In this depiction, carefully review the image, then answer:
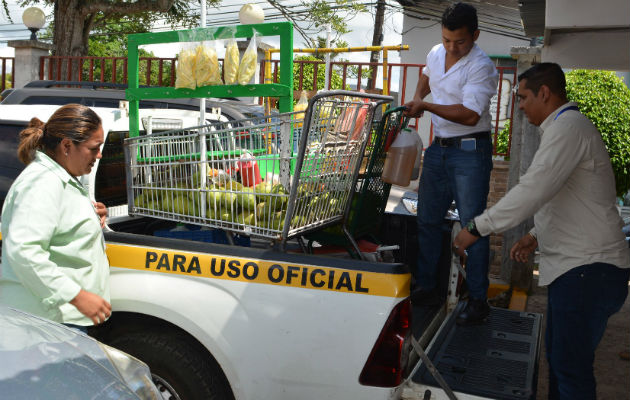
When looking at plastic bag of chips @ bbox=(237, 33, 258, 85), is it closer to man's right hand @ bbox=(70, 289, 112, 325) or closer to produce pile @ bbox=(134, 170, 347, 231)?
produce pile @ bbox=(134, 170, 347, 231)

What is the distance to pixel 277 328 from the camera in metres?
2.83

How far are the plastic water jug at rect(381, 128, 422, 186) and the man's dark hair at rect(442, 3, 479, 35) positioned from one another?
2.58 feet

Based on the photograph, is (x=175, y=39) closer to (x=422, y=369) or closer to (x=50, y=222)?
(x=50, y=222)

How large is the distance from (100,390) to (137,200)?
151 centimetres

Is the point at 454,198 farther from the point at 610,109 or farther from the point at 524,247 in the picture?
the point at 610,109

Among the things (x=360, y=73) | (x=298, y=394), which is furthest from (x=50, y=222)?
(x=360, y=73)

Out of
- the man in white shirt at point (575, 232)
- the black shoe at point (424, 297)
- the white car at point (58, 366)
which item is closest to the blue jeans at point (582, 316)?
the man in white shirt at point (575, 232)

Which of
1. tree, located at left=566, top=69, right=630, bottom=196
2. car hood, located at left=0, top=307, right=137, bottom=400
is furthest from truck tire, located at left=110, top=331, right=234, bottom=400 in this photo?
tree, located at left=566, top=69, right=630, bottom=196

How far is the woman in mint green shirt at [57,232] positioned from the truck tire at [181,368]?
349 mm

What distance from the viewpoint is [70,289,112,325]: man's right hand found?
2648 mm

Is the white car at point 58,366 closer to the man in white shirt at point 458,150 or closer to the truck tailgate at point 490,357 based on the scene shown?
the truck tailgate at point 490,357

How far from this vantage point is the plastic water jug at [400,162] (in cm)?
390

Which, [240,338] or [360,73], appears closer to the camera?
[240,338]

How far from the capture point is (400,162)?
3.89m
